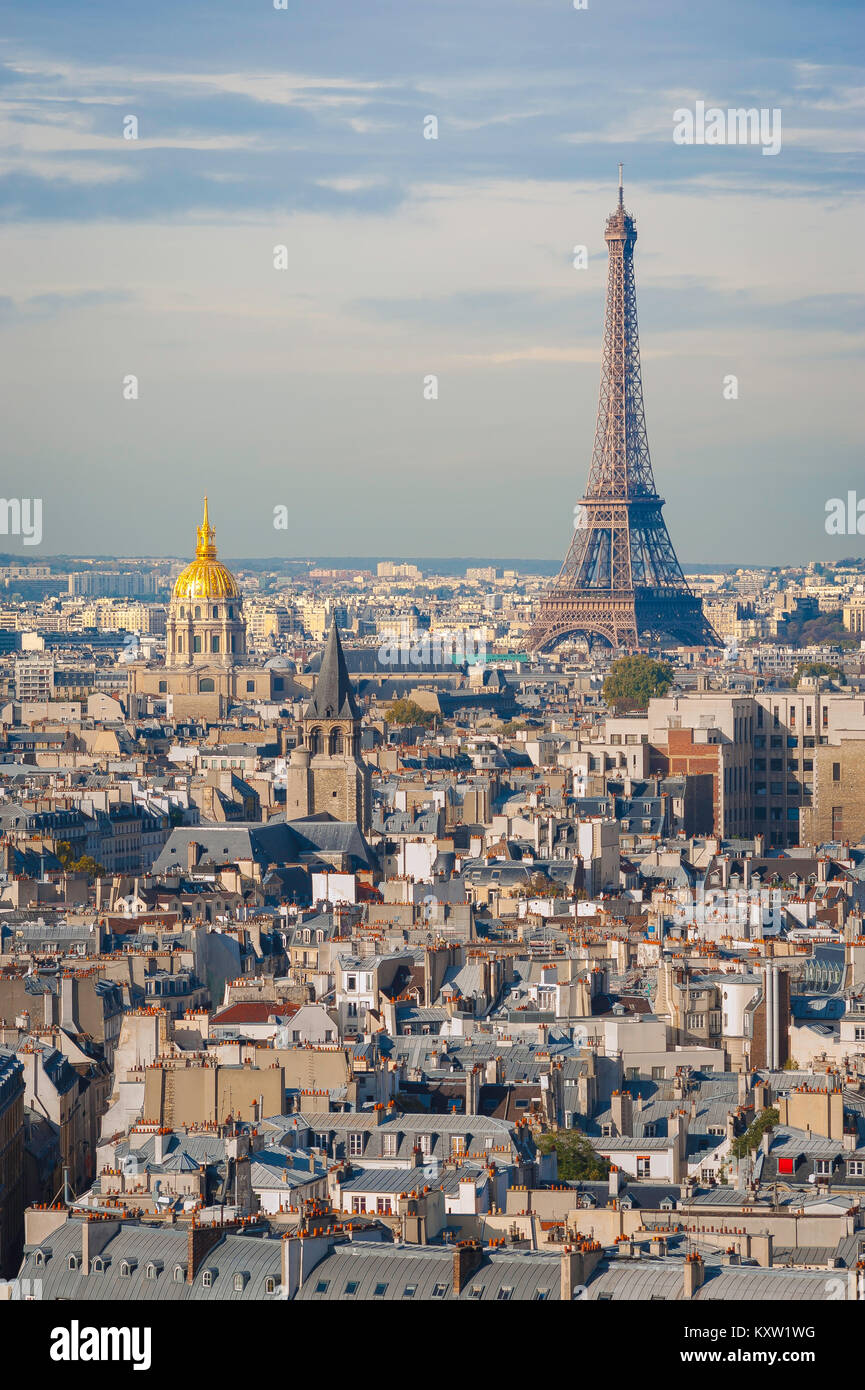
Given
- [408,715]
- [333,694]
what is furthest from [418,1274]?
[408,715]

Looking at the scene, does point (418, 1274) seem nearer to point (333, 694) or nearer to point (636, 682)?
point (333, 694)

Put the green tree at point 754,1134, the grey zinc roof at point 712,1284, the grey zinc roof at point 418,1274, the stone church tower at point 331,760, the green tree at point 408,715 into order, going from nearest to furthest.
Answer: the grey zinc roof at point 712,1284
the grey zinc roof at point 418,1274
the green tree at point 754,1134
the stone church tower at point 331,760
the green tree at point 408,715

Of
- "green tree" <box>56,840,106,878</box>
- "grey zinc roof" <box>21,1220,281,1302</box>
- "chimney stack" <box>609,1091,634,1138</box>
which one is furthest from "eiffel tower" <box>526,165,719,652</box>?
"grey zinc roof" <box>21,1220,281,1302</box>

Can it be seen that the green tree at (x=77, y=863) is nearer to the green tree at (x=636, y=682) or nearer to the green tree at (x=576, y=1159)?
the green tree at (x=576, y=1159)

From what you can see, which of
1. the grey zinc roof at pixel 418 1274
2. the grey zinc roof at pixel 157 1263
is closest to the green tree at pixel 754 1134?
the grey zinc roof at pixel 157 1263

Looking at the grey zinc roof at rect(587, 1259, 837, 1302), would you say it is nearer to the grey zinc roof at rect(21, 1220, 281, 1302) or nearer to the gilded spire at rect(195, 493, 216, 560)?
the grey zinc roof at rect(21, 1220, 281, 1302)

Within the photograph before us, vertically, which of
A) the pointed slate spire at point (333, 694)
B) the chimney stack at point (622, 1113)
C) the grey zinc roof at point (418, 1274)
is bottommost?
the chimney stack at point (622, 1113)
